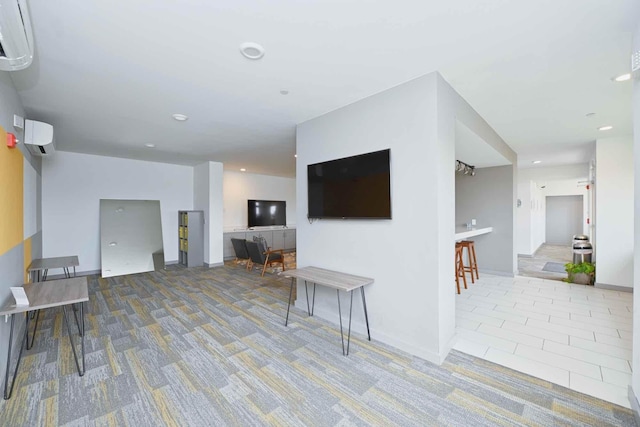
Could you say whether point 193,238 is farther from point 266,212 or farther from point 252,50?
point 252,50

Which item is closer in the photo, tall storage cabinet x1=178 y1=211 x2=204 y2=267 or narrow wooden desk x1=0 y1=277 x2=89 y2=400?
narrow wooden desk x1=0 y1=277 x2=89 y2=400

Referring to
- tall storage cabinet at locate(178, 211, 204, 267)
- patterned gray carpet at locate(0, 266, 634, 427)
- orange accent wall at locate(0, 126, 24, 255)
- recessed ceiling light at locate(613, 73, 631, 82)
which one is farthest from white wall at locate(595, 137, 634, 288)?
tall storage cabinet at locate(178, 211, 204, 267)

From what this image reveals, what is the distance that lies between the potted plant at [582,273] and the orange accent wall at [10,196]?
24.6 ft

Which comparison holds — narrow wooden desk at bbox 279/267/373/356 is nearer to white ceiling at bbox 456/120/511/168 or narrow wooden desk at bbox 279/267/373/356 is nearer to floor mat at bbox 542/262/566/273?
white ceiling at bbox 456/120/511/168

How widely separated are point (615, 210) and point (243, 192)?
796 cm

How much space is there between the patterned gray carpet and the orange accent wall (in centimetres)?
110

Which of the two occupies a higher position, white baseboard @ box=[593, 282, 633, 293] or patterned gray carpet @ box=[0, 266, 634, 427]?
white baseboard @ box=[593, 282, 633, 293]

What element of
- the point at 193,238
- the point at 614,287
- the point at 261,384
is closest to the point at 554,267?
the point at 614,287

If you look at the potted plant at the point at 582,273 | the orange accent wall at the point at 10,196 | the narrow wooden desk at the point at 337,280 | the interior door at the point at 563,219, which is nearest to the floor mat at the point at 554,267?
the potted plant at the point at 582,273

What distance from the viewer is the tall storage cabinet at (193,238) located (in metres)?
6.21

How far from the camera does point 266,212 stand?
8.19 meters

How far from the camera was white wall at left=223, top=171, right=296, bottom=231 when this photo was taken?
7699 millimetres

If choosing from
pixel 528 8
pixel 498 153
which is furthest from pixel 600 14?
pixel 498 153

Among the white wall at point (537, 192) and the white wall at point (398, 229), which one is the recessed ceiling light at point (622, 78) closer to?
the white wall at point (398, 229)
